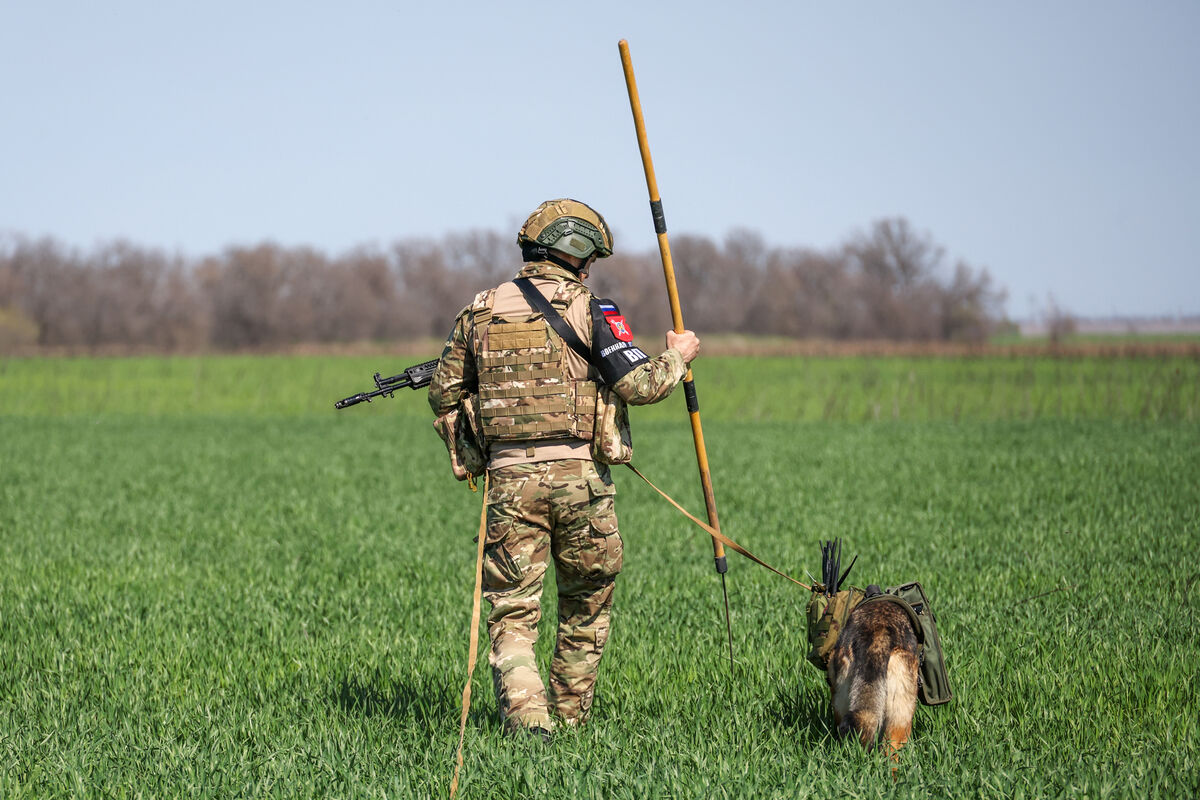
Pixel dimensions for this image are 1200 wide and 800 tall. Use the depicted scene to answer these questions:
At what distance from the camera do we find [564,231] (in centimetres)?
524

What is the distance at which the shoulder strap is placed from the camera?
512 centimetres

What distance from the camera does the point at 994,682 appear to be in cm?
621

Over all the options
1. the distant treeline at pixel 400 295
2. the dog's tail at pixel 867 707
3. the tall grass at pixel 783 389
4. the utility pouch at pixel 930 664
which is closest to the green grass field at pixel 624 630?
the dog's tail at pixel 867 707

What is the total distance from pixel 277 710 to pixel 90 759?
1122mm

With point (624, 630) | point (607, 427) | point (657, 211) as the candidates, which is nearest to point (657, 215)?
point (657, 211)

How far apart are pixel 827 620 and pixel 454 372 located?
2196mm

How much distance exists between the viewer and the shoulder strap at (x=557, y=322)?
202 inches

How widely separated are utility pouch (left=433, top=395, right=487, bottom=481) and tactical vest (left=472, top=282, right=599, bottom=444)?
0.21 meters

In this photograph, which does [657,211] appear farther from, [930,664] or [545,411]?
[930,664]

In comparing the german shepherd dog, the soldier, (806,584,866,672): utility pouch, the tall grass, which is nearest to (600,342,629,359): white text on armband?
the soldier

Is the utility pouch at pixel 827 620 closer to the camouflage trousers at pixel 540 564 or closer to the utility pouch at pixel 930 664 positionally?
the utility pouch at pixel 930 664

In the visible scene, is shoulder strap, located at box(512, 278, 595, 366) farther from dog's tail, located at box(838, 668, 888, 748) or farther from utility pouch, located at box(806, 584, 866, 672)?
dog's tail, located at box(838, 668, 888, 748)

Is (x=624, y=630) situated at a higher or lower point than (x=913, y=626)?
lower

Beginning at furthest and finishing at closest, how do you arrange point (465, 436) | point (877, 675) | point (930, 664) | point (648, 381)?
1. point (465, 436)
2. point (648, 381)
3. point (930, 664)
4. point (877, 675)
